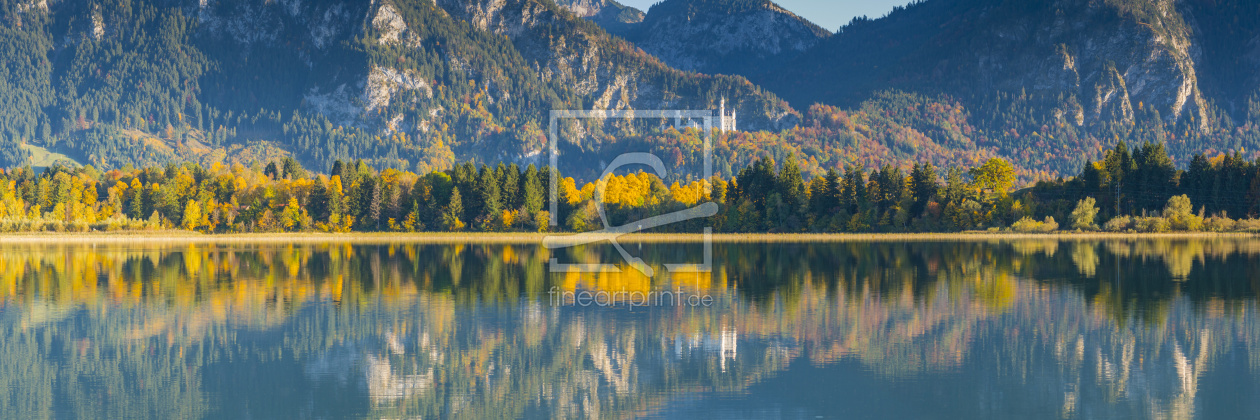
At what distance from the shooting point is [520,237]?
148m

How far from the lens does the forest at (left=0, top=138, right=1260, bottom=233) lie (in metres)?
139

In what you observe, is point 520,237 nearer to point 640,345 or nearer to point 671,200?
point 671,200

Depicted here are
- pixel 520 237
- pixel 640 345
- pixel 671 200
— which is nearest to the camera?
pixel 640 345

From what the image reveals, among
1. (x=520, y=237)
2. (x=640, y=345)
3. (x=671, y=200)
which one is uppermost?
(x=671, y=200)

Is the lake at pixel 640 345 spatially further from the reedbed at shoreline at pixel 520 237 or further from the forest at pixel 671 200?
the forest at pixel 671 200

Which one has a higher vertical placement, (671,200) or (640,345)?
(671,200)

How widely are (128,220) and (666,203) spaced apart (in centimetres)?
8891

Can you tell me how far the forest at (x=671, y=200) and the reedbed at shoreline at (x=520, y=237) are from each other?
15.7 ft

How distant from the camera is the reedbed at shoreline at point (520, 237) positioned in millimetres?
128125

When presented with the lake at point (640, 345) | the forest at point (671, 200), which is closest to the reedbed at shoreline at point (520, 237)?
the forest at point (671, 200)

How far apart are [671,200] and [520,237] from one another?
3125 centimetres

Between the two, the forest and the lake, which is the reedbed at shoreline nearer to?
the forest

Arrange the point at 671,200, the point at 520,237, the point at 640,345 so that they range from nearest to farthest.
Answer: the point at 640,345 → the point at 520,237 → the point at 671,200

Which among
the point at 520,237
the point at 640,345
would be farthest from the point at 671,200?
the point at 640,345
